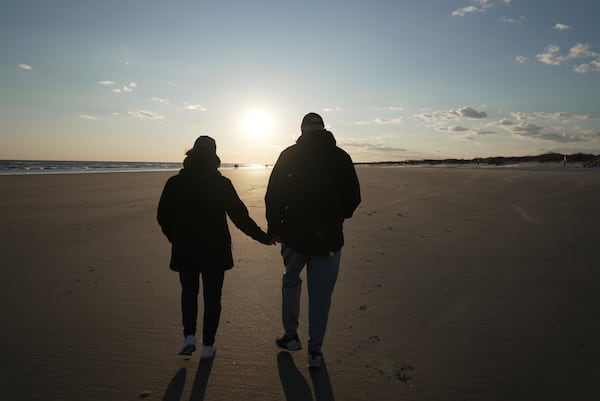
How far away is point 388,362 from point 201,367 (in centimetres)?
164

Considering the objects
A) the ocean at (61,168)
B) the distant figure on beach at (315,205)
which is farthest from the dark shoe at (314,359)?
the ocean at (61,168)

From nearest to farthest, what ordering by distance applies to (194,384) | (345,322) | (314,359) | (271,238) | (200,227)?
1. (194,384)
2. (314,359)
3. (200,227)
4. (271,238)
5. (345,322)

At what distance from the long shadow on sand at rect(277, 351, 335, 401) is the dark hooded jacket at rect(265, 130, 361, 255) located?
1.02m

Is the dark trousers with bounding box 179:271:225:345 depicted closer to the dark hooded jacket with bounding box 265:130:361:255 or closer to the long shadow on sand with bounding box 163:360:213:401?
the long shadow on sand with bounding box 163:360:213:401

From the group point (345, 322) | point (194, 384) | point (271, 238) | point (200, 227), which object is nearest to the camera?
point (194, 384)

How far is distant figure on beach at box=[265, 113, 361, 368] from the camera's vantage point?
10.8 ft

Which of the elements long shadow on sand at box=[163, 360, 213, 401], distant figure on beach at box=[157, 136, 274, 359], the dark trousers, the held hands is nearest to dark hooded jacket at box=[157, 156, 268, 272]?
distant figure on beach at box=[157, 136, 274, 359]

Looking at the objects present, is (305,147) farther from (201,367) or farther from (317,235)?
(201,367)

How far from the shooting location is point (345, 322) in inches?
164

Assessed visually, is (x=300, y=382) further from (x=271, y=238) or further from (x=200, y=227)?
(x=200, y=227)

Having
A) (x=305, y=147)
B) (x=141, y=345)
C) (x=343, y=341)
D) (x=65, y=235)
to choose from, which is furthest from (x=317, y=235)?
(x=65, y=235)

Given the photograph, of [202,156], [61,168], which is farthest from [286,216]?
[61,168]

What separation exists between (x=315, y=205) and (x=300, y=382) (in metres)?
1.47

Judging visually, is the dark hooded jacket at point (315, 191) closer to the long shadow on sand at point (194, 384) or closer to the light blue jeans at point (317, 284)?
the light blue jeans at point (317, 284)
